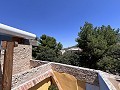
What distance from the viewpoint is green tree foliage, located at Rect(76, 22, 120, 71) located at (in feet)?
60.6

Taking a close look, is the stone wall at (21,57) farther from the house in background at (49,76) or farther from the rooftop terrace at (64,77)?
the rooftop terrace at (64,77)

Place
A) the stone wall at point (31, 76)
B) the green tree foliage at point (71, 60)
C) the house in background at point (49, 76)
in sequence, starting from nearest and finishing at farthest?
the stone wall at point (31, 76) < the house in background at point (49, 76) < the green tree foliage at point (71, 60)

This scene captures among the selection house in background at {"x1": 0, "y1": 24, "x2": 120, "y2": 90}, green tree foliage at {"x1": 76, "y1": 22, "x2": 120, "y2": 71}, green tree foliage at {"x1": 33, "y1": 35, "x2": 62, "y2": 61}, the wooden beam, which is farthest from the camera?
green tree foliage at {"x1": 33, "y1": 35, "x2": 62, "y2": 61}

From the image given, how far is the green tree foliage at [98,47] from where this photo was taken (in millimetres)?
18484

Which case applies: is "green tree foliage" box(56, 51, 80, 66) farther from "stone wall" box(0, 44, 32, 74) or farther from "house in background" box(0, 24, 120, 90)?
"stone wall" box(0, 44, 32, 74)

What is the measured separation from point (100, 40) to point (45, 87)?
12503 mm

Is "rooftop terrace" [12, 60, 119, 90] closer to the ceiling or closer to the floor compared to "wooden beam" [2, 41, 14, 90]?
closer to the floor

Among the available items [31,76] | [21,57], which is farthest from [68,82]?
[21,57]

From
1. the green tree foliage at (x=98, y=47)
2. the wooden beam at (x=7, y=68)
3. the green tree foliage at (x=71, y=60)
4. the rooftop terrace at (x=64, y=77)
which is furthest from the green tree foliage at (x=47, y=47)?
the wooden beam at (x=7, y=68)

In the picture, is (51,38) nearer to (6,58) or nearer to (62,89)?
(62,89)

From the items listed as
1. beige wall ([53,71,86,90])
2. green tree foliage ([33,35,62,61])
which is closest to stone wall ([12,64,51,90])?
beige wall ([53,71,86,90])

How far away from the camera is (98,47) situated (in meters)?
18.7

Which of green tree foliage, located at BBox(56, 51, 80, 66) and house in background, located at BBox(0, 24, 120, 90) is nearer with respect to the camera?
house in background, located at BBox(0, 24, 120, 90)

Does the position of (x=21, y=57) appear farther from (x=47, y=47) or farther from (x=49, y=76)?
(x=47, y=47)
